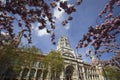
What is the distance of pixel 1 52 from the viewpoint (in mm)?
24359

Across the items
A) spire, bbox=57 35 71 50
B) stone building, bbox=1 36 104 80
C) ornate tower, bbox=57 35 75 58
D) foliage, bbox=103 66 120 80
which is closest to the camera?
stone building, bbox=1 36 104 80

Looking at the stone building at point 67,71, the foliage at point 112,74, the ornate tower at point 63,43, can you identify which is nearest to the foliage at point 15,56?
the stone building at point 67,71

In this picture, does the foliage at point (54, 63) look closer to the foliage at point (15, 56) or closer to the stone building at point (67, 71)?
the stone building at point (67, 71)

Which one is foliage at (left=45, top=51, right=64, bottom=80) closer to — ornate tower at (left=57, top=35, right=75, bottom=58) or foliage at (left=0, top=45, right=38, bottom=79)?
foliage at (left=0, top=45, right=38, bottom=79)

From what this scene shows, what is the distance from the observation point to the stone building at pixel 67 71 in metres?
37.4

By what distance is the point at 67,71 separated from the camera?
4506cm

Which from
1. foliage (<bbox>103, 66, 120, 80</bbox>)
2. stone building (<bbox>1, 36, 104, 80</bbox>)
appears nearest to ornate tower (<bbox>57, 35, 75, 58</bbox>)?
stone building (<bbox>1, 36, 104, 80</bbox>)

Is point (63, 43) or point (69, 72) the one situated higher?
point (63, 43)

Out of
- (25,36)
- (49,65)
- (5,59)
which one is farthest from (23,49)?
(25,36)

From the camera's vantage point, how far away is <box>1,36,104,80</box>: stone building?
37.4 m

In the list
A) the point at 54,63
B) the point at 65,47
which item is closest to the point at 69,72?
the point at 65,47

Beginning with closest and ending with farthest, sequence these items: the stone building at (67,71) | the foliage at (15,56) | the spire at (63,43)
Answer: the foliage at (15,56) < the stone building at (67,71) < the spire at (63,43)

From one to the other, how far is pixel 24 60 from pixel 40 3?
2523 centimetres

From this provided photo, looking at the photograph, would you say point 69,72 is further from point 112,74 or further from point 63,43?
point 63,43
